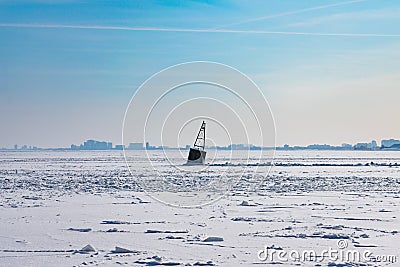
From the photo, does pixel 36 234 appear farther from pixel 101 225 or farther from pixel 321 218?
pixel 321 218

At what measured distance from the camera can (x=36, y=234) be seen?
8.98 m

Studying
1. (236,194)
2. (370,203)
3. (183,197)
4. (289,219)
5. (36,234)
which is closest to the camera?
(36,234)

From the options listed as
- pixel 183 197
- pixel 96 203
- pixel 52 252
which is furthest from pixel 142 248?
pixel 183 197

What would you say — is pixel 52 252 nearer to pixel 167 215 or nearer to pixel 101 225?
pixel 101 225

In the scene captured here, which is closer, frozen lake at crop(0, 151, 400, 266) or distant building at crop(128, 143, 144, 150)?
frozen lake at crop(0, 151, 400, 266)

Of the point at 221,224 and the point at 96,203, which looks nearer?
the point at 221,224

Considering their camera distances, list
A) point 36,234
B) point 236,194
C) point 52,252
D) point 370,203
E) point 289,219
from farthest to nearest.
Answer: point 236,194 < point 370,203 < point 289,219 < point 36,234 < point 52,252

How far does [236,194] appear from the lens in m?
15.9

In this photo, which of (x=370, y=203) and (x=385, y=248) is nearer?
(x=385, y=248)

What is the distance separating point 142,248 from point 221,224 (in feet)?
8.30

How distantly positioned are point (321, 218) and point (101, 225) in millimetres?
4127

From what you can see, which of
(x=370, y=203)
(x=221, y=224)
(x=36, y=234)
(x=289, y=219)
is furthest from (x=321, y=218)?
(x=36, y=234)

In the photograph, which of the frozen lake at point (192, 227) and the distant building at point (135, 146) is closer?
the frozen lake at point (192, 227)

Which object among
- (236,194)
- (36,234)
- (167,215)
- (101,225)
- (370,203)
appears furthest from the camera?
(236,194)
